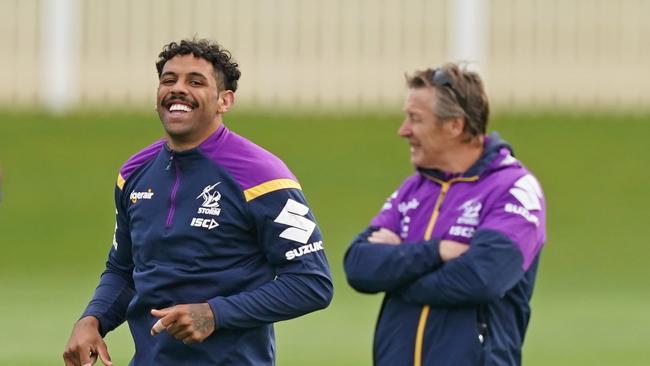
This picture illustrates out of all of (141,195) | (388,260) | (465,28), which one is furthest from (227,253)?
(465,28)

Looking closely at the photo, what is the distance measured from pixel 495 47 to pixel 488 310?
18.6 metres

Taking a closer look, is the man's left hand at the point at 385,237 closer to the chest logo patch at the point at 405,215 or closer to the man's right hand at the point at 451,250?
the chest logo patch at the point at 405,215

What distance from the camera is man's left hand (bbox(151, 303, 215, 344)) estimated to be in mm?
5398

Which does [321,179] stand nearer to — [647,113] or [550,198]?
[550,198]

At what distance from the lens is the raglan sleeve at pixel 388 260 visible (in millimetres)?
6262

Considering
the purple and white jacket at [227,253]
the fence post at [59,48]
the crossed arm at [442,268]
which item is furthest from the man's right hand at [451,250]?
the fence post at [59,48]

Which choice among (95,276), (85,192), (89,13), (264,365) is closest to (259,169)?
(264,365)

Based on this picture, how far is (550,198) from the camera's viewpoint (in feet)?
71.1

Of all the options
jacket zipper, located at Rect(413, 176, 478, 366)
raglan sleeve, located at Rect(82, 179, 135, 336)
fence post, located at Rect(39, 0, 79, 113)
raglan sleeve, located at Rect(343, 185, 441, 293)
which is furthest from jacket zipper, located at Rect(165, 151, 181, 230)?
fence post, located at Rect(39, 0, 79, 113)

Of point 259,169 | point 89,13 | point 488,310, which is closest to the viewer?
point 259,169

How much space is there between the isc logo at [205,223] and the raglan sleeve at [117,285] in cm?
44

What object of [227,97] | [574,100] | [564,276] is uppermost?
[227,97]

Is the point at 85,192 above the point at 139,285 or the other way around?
the other way around

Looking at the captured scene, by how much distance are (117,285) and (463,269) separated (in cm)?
132
